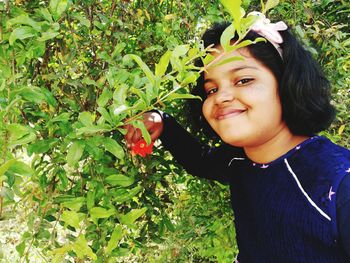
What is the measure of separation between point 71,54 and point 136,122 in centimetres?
32

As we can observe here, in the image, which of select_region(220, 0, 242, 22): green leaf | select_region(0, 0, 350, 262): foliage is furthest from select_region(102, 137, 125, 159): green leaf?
Answer: select_region(220, 0, 242, 22): green leaf

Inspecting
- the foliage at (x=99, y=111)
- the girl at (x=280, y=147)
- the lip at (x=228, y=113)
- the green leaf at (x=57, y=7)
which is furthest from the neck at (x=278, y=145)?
the green leaf at (x=57, y=7)

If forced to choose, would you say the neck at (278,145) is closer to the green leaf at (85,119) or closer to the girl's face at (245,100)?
the girl's face at (245,100)

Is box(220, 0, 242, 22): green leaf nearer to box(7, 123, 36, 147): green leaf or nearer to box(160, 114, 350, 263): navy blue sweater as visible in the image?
box(7, 123, 36, 147): green leaf

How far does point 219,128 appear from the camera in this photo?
108 centimetres

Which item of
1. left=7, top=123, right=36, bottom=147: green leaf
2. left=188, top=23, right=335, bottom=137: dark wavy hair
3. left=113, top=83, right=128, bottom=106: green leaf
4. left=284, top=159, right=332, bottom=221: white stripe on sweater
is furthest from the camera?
left=188, top=23, right=335, bottom=137: dark wavy hair

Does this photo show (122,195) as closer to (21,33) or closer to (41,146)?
(41,146)

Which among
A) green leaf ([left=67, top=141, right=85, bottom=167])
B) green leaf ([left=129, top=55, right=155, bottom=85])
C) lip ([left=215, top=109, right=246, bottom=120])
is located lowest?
lip ([left=215, top=109, right=246, bottom=120])

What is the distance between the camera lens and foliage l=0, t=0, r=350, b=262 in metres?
0.69

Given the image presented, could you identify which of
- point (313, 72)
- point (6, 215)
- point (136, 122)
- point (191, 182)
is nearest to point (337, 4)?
point (313, 72)

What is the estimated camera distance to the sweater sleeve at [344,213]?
878 mm

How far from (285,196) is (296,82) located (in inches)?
11.3

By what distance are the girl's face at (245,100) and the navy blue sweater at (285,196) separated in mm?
125

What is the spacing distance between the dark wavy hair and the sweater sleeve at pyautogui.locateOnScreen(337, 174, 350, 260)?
0.79 feet
